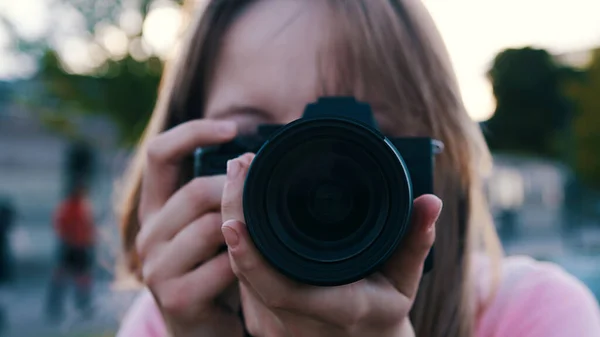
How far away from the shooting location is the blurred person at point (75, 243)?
784cm

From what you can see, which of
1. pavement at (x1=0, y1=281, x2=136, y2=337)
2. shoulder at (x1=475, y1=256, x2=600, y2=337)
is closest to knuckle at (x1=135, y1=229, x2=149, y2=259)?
shoulder at (x1=475, y1=256, x2=600, y2=337)

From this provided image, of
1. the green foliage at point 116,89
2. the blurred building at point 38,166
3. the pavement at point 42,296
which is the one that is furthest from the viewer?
the blurred building at point 38,166

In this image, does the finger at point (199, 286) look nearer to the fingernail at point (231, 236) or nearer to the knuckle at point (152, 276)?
the knuckle at point (152, 276)

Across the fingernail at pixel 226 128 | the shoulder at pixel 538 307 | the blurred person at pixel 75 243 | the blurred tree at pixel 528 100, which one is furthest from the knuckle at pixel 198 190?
the blurred tree at pixel 528 100

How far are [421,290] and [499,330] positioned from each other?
20 cm

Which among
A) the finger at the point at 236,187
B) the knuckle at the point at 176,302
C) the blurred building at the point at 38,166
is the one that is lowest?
the blurred building at the point at 38,166

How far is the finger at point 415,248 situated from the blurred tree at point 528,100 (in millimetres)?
39172

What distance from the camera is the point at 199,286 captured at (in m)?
1.32

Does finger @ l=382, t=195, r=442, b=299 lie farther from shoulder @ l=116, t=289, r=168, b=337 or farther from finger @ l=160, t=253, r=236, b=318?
shoulder @ l=116, t=289, r=168, b=337

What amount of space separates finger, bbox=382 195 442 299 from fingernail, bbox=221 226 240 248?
0.26 m

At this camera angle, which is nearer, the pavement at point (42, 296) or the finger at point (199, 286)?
the finger at point (199, 286)

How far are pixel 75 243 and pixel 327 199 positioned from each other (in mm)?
7292

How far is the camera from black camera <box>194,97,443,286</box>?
3.49 ft

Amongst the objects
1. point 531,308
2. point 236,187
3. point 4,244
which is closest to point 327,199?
point 236,187
